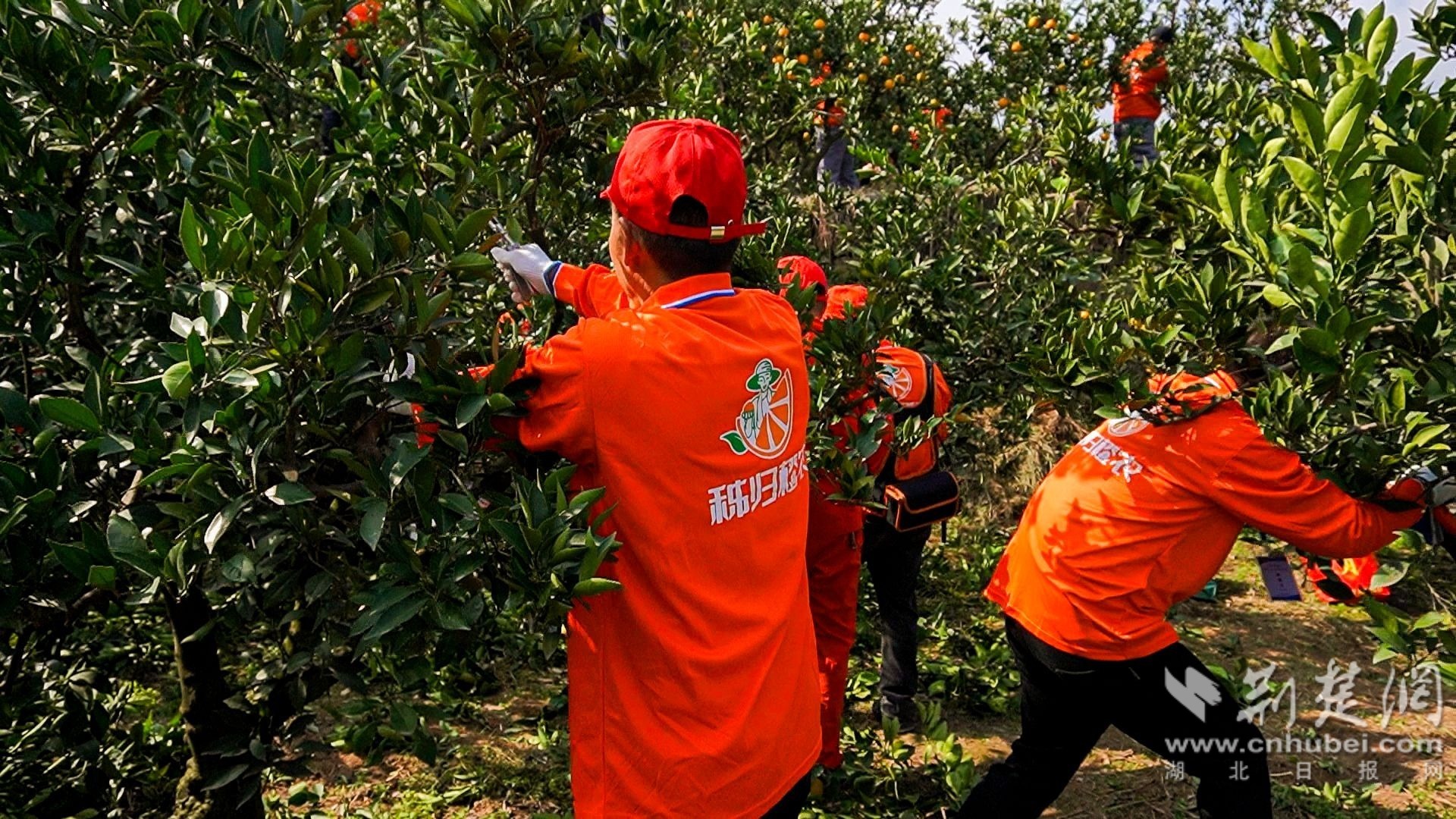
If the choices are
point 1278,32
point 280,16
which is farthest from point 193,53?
point 1278,32

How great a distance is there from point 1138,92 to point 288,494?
688 cm

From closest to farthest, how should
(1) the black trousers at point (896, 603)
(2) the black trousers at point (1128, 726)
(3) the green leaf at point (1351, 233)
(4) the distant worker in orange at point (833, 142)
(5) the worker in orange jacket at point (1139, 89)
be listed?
(3) the green leaf at point (1351, 233), (2) the black trousers at point (1128, 726), (1) the black trousers at point (896, 603), (4) the distant worker in orange at point (833, 142), (5) the worker in orange jacket at point (1139, 89)

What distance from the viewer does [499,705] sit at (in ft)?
13.1

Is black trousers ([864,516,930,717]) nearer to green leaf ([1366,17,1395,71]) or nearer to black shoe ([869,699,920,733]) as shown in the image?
black shoe ([869,699,920,733])

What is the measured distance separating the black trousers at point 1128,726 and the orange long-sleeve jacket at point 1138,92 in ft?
16.9

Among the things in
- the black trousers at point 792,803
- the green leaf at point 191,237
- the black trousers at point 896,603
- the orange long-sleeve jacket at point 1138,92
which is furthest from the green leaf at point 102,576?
the orange long-sleeve jacket at point 1138,92

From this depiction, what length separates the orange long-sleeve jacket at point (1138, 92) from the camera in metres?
6.72

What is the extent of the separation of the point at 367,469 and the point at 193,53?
2.61ft

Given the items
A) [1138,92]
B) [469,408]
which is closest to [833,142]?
[1138,92]

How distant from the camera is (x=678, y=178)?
1682 mm

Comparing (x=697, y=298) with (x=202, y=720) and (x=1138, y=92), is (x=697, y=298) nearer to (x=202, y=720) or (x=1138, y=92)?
(x=202, y=720)

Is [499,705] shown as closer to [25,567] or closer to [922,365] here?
[922,365]

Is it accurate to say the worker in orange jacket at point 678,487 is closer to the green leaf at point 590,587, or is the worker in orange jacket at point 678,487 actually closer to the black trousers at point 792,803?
the black trousers at point 792,803

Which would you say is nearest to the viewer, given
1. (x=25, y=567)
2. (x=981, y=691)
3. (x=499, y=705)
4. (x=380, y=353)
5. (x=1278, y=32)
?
(x=25, y=567)
